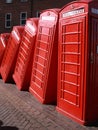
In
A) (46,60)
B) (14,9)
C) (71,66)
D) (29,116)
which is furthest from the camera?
(14,9)

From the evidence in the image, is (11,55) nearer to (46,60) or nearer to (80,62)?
(46,60)

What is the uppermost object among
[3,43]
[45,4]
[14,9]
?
[45,4]

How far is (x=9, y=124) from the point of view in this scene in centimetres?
523

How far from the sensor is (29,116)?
5.58m

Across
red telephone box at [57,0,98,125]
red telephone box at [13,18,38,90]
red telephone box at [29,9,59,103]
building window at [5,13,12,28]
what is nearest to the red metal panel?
red telephone box at [57,0,98,125]

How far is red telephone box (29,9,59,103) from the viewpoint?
20.1 feet

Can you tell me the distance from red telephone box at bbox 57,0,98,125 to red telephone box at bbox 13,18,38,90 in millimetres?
2104

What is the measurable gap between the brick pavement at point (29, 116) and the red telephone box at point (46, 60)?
0.88 feet

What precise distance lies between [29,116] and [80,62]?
1476 mm

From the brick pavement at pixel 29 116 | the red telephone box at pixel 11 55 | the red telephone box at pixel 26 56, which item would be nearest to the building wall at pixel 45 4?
the red telephone box at pixel 11 55

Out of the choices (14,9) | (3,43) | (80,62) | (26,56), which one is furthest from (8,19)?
(80,62)

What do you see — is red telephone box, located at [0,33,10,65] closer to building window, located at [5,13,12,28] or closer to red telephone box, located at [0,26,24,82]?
red telephone box, located at [0,26,24,82]

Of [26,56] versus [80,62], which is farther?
[26,56]

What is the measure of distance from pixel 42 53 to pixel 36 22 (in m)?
1.40
